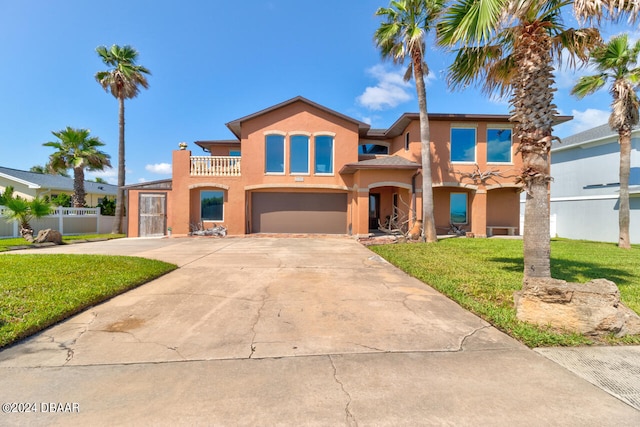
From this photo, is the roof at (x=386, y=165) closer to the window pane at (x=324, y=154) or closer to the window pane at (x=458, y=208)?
the window pane at (x=324, y=154)

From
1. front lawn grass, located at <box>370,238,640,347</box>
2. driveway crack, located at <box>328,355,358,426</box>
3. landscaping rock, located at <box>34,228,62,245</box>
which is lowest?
driveway crack, located at <box>328,355,358,426</box>

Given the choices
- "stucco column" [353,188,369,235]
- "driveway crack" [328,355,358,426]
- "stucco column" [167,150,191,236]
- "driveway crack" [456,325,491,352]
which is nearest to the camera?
"driveway crack" [328,355,358,426]

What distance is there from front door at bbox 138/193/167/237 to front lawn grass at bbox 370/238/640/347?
1318 cm

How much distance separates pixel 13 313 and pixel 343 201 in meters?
15.0

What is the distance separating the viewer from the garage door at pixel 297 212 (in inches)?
690

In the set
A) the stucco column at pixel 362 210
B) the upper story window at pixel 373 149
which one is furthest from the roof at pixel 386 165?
the upper story window at pixel 373 149

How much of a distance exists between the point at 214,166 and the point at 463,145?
14.8 metres

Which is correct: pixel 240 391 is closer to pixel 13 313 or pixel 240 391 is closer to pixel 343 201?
pixel 13 313

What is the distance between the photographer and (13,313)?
13.9 feet

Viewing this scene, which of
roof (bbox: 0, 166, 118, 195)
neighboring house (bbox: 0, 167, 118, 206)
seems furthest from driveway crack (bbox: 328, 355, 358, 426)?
roof (bbox: 0, 166, 118, 195)

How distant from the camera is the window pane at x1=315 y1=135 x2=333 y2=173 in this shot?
17062 millimetres

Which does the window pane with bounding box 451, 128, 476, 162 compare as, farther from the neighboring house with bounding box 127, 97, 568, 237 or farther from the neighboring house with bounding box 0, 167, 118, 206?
the neighboring house with bounding box 0, 167, 118, 206

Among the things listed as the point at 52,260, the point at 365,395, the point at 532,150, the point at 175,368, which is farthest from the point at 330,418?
the point at 52,260

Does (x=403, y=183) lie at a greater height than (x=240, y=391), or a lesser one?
greater
